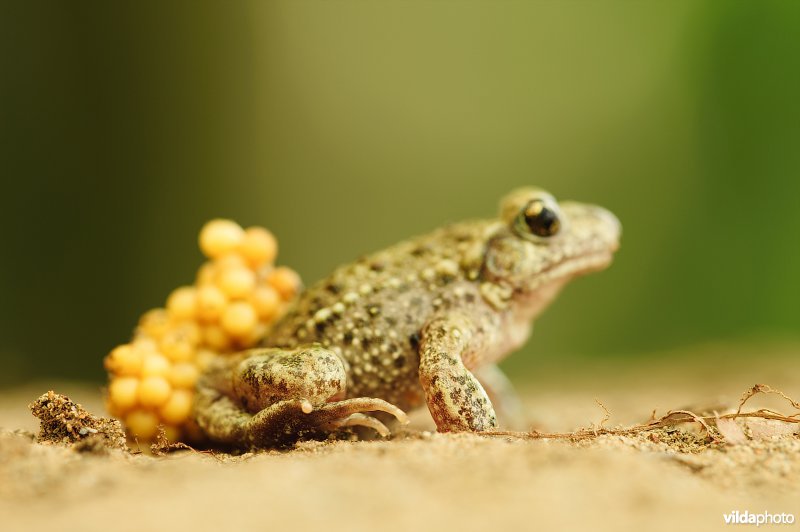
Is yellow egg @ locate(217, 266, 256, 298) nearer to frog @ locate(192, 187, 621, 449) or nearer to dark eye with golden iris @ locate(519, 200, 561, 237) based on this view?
frog @ locate(192, 187, 621, 449)

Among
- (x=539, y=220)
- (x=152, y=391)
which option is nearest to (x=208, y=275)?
(x=152, y=391)

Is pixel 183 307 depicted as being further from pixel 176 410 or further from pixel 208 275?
pixel 176 410

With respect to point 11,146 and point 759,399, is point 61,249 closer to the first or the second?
point 11,146

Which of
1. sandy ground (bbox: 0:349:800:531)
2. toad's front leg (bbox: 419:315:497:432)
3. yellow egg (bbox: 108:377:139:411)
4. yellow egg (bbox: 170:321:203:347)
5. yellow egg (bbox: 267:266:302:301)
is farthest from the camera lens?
yellow egg (bbox: 267:266:302:301)

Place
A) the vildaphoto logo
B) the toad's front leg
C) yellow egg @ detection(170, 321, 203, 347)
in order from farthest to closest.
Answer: yellow egg @ detection(170, 321, 203, 347) → the toad's front leg → the vildaphoto logo

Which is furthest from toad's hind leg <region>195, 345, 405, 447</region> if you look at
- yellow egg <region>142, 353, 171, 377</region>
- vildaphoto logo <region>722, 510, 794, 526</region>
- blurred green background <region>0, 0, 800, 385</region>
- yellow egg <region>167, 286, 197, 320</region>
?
blurred green background <region>0, 0, 800, 385</region>

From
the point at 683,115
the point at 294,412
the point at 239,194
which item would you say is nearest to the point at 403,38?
the point at 239,194
